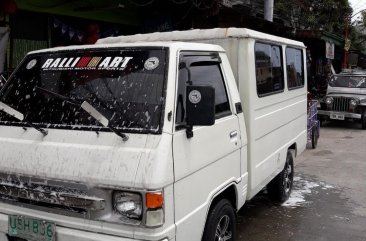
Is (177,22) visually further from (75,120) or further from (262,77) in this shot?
(75,120)

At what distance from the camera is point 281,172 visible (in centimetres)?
564

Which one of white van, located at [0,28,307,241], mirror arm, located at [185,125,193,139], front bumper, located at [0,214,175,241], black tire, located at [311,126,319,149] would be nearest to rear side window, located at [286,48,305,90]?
white van, located at [0,28,307,241]

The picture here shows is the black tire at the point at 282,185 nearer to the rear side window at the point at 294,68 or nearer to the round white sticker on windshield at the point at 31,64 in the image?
the rear side window at the point at 294,68

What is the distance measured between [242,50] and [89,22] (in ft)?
18.4

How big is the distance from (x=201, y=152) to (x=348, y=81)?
43.8ft

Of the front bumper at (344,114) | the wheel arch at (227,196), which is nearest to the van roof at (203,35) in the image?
the wheel arch at (227,196)

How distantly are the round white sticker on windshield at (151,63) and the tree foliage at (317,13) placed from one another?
17778mm

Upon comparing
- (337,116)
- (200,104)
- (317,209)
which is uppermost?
(200,104)

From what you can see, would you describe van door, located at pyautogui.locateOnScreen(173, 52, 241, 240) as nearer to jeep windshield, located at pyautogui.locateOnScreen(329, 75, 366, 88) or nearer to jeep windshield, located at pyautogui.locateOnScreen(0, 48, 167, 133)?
jeep windshield, located at pyautogui.locateOnScreen(0, 48, 167, 133)

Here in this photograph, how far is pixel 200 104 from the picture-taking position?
2734 mm

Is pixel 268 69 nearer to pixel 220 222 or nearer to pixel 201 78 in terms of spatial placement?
pixel 201 78

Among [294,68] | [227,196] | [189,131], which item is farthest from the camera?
[294,68]

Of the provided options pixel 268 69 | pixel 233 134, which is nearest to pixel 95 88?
pixel 233 134

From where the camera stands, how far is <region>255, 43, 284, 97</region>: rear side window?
4.35m
